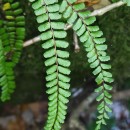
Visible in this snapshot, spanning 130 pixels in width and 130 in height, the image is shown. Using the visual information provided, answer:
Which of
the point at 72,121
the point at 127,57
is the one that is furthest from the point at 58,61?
the point at 72,121

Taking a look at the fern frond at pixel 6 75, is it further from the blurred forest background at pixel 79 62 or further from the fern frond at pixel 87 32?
the fern frond at pixel 87 32

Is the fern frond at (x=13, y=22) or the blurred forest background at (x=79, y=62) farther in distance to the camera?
the blurred forest background at (x=79, y=62)

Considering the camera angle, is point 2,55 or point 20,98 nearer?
point 2,55

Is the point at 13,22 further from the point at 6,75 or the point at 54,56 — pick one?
the point at 54,56

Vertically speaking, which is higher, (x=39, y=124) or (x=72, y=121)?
(x=72, y=121)

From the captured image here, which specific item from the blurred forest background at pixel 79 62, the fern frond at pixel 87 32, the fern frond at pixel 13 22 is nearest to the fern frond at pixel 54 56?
the fern frond at pixel 87 32

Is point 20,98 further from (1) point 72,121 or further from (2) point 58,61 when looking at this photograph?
(2) point 58,61

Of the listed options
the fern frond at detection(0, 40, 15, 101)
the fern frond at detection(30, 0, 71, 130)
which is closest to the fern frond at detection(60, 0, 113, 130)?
the fern frond at detection(30, 0, 71, 130)
